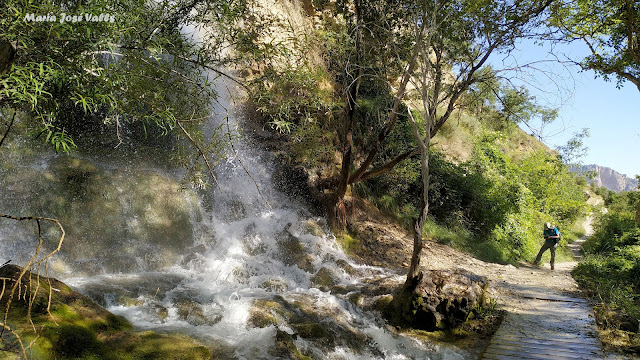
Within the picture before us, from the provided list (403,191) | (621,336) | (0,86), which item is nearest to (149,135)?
(0,86)

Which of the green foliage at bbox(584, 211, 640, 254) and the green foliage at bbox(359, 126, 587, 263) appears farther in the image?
the green foliage at bbox(584, 211, 640, 254)

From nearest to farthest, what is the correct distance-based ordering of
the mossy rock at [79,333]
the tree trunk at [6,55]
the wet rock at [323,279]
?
the tree trunk at [6,55], the mossy rock at [79,333], the wet rock at [323,279]

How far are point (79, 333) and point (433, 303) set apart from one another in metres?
5.21

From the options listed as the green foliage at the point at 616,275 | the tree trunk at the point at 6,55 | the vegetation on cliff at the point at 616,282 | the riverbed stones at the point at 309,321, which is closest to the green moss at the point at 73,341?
the riverbed stones at the point at 309,321

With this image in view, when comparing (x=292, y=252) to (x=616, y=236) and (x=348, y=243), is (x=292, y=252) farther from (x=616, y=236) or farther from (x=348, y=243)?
(x=616, y=236)

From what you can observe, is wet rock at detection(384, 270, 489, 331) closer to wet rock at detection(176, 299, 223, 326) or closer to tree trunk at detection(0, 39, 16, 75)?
wet rock at detection(176, 299, 223, 326)

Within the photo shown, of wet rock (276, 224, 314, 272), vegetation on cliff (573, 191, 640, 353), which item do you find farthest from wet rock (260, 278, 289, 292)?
vegetation on cliff (573, 191, 640, 353)

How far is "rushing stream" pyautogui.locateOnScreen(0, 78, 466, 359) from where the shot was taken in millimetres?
6547

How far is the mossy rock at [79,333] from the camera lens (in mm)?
4496

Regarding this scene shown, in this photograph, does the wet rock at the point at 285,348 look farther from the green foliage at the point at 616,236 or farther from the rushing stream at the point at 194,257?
the green foliage at the point at 616,236

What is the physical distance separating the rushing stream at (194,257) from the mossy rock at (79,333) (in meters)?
0.53

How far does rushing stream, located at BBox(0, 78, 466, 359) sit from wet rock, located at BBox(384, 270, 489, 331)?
1.44 ft

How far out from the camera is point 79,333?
483 cm

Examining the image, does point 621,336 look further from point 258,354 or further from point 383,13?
point 383,13
